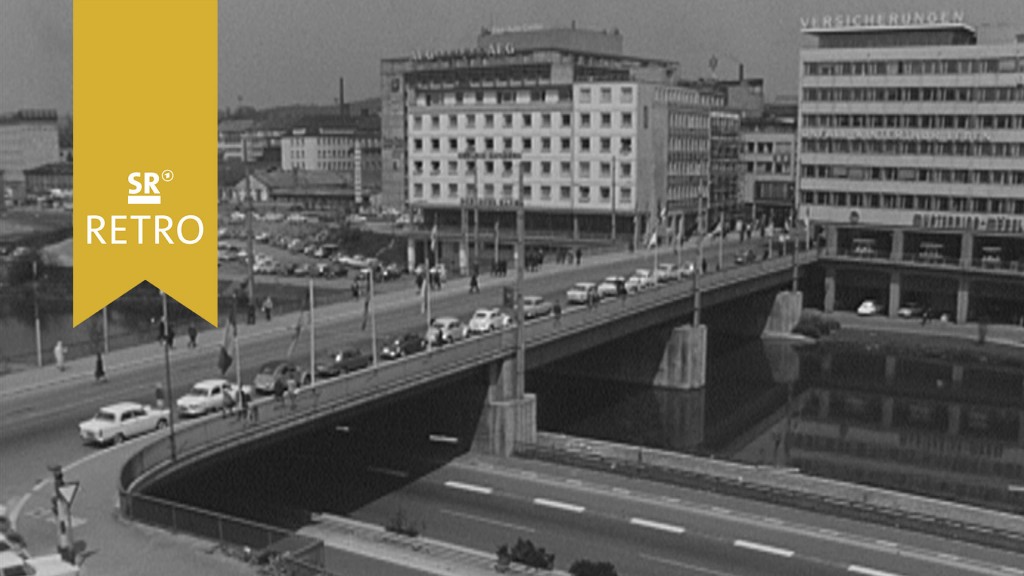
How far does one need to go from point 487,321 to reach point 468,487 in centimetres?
1399

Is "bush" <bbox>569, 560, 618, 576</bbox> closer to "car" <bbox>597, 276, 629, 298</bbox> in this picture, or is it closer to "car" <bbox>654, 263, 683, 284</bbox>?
"car" <bbox>597, 276, 629, 298</bbox>

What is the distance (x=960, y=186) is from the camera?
100 meters

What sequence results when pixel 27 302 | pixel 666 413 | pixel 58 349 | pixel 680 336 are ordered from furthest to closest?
1. pixel 27 302
2. pixel 680 336
3. pixel 666 413
4. pixel 58 349

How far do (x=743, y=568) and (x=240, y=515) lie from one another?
1814 centimetres

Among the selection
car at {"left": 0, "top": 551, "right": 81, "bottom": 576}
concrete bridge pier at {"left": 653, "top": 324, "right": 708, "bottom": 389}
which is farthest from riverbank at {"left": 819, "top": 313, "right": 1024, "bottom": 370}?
car at {"left": 0, "top": 551, "right": 81, "bottom": 576}

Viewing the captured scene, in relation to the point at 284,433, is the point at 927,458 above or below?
below

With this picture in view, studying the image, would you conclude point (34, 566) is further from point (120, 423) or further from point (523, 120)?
point (523, 120)

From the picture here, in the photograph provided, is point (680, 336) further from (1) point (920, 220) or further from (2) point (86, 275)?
(2) point (86, 275)

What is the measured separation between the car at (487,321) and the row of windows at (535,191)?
64555 millimetres

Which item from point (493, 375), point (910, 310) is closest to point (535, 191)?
point (910, 310)

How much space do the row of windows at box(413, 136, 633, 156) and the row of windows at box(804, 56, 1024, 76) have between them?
22.4 m

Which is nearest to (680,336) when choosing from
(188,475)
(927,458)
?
(927,458)

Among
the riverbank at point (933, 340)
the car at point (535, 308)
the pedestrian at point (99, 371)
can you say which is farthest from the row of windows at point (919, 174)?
the pedestrian at point (99, 371)

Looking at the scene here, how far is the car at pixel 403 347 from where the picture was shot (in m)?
50.0
